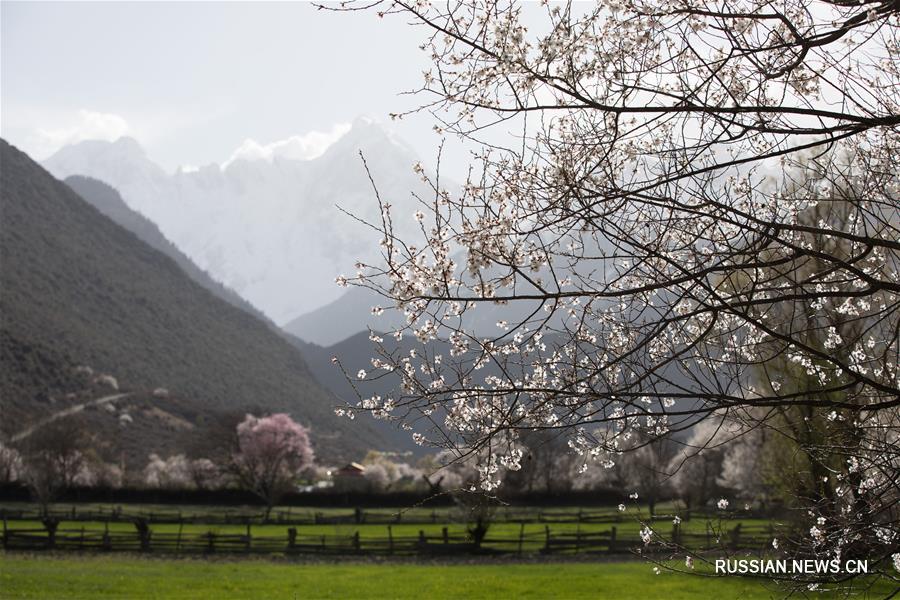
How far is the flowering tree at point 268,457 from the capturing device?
51628 millimetres

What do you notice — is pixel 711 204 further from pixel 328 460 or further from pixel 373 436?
pixel 373 436

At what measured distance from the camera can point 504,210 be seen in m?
4.32

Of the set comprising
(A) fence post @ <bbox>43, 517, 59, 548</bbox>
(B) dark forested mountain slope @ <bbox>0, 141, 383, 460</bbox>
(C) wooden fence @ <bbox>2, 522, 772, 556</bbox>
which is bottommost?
(C) wooden fence @ <bbox>2, 522, 772, 556</bbox>

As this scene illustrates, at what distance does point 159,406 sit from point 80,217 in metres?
35.8

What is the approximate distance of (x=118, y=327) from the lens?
90000 mm

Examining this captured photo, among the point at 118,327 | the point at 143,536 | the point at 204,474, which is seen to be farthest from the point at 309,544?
the point at 118,327

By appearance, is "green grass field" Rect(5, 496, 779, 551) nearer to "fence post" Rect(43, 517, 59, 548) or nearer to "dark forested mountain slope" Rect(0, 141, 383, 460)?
"fence post" Rect(43, 517, 59, 548)

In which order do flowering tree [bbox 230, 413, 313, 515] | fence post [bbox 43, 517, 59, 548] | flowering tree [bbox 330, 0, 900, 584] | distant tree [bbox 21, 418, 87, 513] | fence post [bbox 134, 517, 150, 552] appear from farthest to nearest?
flowering tree [bbox 230, 413, 313, 515]
distant tree [bbox 21, 418, 87, 513]
fence post [bbox 134, 517, 150, 552]
fence post [bbox 43, 517, 59, 548]
flowering tree [bbox 330, 0, 900, 584]

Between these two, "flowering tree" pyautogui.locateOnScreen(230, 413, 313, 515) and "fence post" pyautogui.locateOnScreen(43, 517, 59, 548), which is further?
"flowering tree" pyautogui.locateOnScreen(230, 413, 313, 515)

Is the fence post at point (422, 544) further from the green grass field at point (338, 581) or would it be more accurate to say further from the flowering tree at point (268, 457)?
the flowering tree at point (268, 457)

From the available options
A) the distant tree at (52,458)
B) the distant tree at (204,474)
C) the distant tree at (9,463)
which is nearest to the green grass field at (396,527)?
the distant tree at (52,458)

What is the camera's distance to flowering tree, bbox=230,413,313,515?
51.6 m

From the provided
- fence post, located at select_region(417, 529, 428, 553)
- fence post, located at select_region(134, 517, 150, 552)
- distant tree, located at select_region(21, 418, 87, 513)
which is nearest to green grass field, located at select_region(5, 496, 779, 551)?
fence post, located at select_region(134, 517, 150, 552)

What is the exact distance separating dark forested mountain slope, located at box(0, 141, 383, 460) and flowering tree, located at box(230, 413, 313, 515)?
18.4 meters
